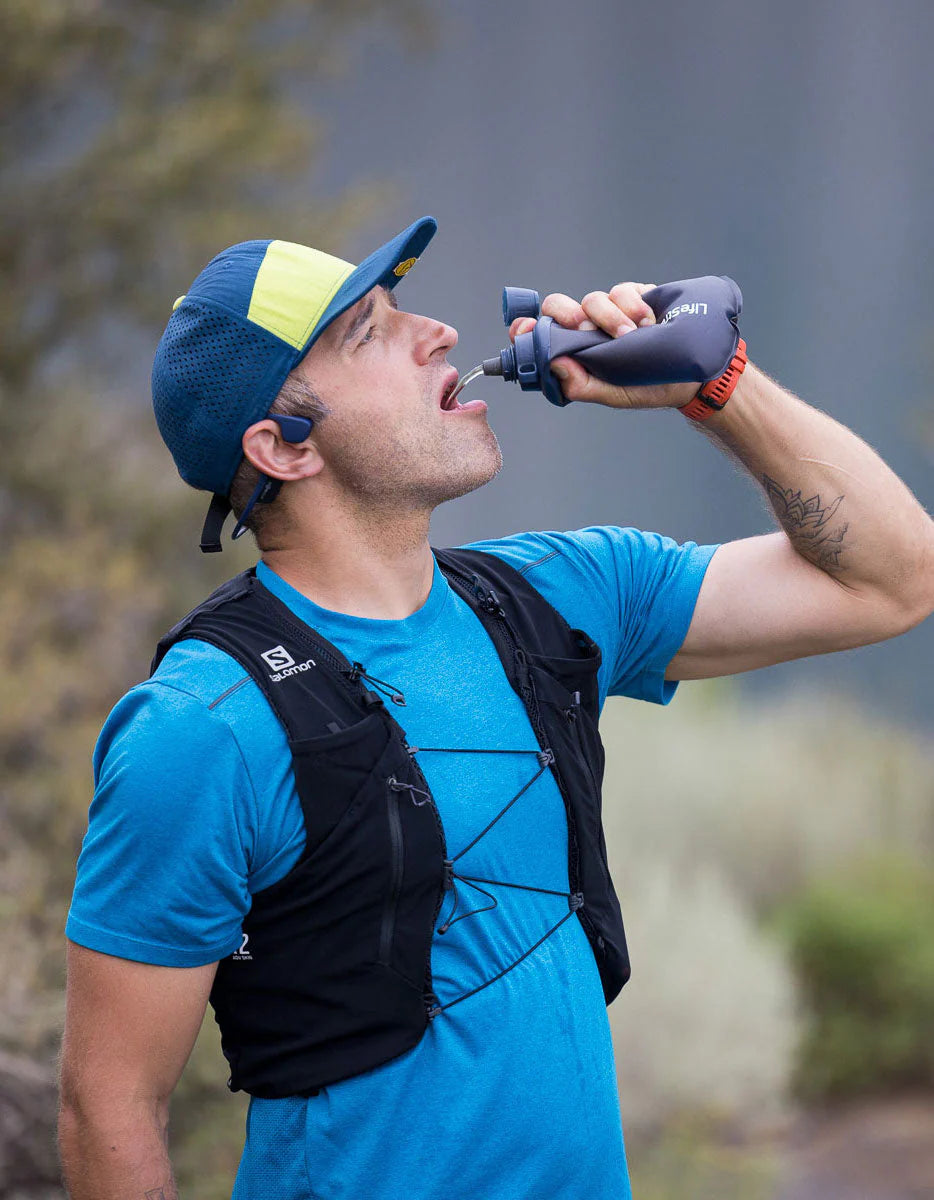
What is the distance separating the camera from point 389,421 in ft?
6.57

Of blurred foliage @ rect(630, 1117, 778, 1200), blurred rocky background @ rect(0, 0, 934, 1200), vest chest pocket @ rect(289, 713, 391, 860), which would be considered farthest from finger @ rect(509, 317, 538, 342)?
blurred foliage @ rect(630, 1117, 778, 1200)

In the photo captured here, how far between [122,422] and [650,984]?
10.8 ft

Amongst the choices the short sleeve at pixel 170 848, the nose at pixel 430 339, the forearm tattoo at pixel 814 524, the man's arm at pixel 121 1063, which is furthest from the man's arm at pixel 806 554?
the man's arm at pixel 121 1063

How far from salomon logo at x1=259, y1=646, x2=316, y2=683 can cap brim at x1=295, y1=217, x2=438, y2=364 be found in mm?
452

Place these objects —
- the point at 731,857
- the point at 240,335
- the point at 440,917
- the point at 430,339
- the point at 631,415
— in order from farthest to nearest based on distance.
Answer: the point at 631,415 → the point at 731,857 → the point at 430,339 → the point at 240,335 → the point at 440,917

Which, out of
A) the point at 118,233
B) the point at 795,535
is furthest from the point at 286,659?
the point at 118,233

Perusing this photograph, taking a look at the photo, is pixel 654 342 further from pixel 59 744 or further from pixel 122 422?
pixel 122 422

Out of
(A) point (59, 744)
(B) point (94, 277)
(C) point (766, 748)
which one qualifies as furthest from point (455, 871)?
(B) point (94, 277)

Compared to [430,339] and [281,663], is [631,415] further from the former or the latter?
[281,663]

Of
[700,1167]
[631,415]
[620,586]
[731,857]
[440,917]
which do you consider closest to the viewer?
[440,917]

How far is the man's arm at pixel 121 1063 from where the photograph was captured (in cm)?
167

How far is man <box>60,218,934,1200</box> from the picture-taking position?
1691 mm

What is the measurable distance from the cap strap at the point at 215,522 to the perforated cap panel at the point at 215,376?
10 centimetres

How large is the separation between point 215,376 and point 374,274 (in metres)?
0.28
